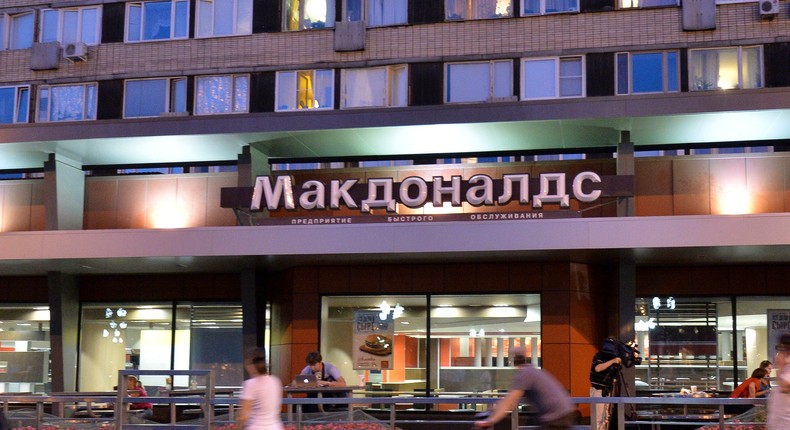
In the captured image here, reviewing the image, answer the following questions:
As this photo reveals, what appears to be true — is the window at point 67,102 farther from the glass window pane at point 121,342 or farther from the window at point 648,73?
the window at point 648,73

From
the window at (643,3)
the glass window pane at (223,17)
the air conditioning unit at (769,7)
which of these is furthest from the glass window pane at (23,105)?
the air conditioning unit at (769,7)

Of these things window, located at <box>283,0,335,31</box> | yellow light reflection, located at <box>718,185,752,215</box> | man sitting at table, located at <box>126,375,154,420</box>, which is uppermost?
window, located at <box>283,0,335,31</box>

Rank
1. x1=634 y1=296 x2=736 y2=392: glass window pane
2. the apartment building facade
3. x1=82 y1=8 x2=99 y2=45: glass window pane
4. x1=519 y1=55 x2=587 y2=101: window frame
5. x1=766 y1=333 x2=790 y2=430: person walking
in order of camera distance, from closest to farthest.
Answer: x1=766 y1=333 x2=790 y2=430: person walking
the apartment building facade
x1=634 y1=296 x2=736 y2=392: glass window pane
x1=519 y1=55 x2=587 y2=101: window frame
x1=82 y1=8 x2=99 y2=45: glass window pane

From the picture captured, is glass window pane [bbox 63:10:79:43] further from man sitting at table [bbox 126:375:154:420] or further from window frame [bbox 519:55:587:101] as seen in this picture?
window frame [bbox 519:55:587:101]

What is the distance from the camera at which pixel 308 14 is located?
26.1m

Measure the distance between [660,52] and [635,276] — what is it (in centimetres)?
503

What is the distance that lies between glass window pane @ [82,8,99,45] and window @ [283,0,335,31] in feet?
16.6

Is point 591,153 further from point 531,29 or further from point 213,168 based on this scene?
Answer: point 213,168

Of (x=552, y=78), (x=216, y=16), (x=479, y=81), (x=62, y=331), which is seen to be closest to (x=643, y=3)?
(x=552, y=78)

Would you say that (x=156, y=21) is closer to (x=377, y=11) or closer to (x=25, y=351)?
(x=377, y=11)

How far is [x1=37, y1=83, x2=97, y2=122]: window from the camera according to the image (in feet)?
89.0

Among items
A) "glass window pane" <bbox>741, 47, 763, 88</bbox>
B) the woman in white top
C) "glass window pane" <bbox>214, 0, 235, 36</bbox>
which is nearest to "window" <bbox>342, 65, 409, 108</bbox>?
"glass window pane" <bbox>214, 0, 235, 36</bbox>

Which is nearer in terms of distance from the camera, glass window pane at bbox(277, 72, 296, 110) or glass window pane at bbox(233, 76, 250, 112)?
glass window pane at bbox(277, 72, 296, 110)

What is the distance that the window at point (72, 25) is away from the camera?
27.5 m
